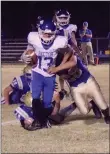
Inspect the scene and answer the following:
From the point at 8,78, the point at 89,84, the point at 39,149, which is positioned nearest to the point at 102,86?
the point at 8,78

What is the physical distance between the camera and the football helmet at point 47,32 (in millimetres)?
6105

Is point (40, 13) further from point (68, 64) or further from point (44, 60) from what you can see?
point (68, 64)

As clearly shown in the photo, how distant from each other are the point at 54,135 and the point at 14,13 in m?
14.3

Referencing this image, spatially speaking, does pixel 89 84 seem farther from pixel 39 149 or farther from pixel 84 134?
pixel 39 149

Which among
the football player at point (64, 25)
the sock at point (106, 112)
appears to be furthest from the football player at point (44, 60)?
the football player at point (64, 25)

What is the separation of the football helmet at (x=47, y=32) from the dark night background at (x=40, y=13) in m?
13.7

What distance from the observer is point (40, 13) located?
1992 centimetres

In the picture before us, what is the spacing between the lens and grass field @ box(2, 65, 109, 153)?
18.2 ft

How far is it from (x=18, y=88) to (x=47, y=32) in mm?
1797

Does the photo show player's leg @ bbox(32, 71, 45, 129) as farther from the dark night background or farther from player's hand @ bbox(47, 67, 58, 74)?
the dark night background

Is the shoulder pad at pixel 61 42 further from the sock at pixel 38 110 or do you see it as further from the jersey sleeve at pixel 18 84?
the jersey sleeve at pixel 18 84

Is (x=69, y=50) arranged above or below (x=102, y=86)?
above

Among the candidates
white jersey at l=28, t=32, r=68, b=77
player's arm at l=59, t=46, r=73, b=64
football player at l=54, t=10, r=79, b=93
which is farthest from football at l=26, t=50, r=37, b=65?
football player at l=54, t=10, r=79, b=93

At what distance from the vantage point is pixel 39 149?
5.57 meters
